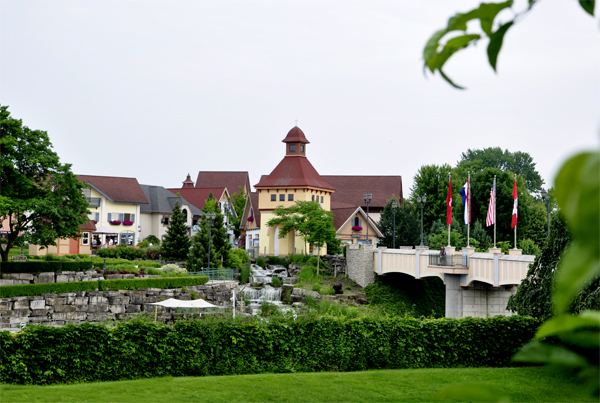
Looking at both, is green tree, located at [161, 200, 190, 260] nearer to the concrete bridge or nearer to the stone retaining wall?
the stone retaining wall

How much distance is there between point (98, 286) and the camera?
104 feet

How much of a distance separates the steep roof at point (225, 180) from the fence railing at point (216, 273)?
57055 mm

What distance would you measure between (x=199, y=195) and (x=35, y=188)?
59.7 meters

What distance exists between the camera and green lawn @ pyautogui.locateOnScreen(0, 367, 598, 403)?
12273 millimetres

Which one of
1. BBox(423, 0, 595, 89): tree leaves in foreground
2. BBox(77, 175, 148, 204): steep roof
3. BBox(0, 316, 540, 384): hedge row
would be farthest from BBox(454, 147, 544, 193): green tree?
BBox(423, 0, 595, 89): tree leaves in foreground

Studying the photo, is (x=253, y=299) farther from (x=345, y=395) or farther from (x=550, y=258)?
(x=345, y=395)

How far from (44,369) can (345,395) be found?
6.89m

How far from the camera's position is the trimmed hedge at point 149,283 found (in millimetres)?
32094

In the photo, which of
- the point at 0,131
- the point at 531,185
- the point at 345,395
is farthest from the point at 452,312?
the point at 531,185

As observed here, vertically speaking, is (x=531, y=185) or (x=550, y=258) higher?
(x=531, y=185)

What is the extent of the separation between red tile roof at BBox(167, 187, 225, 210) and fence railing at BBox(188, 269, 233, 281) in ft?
148

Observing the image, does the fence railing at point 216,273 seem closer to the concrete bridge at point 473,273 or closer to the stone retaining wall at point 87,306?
the stone retaining wall at point 87,306

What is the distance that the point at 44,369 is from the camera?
14273 mm

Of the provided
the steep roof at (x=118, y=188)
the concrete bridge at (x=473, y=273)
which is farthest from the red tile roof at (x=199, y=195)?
the concrete bridge at (x=473, y=273)
